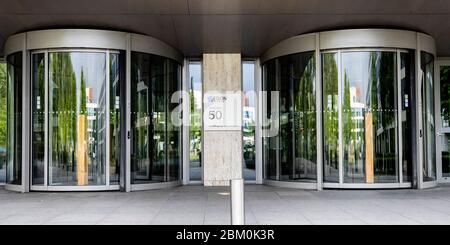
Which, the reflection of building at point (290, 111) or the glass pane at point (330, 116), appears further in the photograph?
the glass pane at point (330, 116)

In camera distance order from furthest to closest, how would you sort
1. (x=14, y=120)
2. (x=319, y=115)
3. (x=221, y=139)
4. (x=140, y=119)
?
1. (x=221, y=139)
2. (x=14, y=120)
3. (x=140, y=119)
4. (x=319, y=115)

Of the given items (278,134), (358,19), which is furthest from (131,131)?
(358,19)

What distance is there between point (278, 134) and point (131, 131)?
3999 millimetres

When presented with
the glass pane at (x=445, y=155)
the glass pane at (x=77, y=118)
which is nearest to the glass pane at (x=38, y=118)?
the glass pane at (x=77, y=118)

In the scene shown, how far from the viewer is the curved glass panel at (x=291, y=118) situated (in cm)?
1291

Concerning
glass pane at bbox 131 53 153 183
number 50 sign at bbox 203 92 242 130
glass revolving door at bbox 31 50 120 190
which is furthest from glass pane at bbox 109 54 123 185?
number 50 sign at bbox 203 92 242 130

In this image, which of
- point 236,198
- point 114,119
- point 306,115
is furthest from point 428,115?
point 236,198

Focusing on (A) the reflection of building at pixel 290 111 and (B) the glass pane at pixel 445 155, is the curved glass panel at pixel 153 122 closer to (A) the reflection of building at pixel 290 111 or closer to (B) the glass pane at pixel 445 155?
(A) the reflection of building at pixel 290 111

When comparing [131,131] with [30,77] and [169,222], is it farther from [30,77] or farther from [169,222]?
[169,222]

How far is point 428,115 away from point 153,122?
23.9 feet

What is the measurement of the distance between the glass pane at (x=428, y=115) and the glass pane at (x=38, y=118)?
929cm

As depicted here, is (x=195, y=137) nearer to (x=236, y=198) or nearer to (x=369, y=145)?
(x=369, y=145)

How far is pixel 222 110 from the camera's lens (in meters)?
14.7

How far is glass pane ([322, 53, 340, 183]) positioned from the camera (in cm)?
1250
